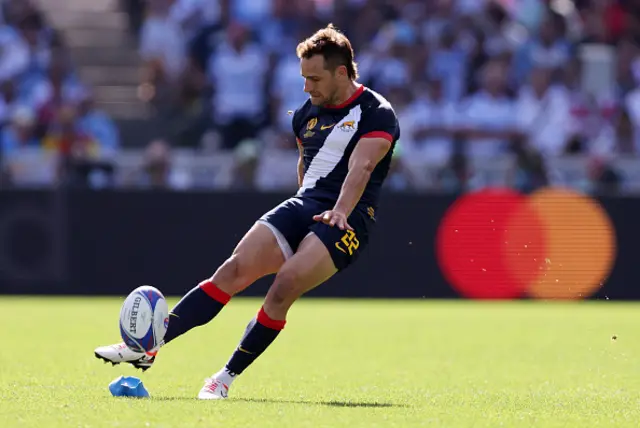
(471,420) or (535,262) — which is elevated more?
(471,420)

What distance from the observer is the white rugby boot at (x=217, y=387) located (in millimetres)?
6785

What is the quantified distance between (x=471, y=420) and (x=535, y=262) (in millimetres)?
10451

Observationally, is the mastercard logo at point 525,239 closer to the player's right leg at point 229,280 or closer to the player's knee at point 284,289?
the player's right leg at point 229,280

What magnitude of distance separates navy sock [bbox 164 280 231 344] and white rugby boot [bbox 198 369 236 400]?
335 millimetres

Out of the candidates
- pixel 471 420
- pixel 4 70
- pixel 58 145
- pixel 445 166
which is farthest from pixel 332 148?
pixel 4 70

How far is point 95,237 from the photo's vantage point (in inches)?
636

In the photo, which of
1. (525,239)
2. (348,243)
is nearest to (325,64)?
(348,243)

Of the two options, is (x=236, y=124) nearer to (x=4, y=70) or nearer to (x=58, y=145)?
(x=58, y=145)

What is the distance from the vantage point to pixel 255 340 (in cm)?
693

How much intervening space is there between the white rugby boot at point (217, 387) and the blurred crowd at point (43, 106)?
9.69 metres

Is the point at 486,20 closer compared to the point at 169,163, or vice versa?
the point at 169,163

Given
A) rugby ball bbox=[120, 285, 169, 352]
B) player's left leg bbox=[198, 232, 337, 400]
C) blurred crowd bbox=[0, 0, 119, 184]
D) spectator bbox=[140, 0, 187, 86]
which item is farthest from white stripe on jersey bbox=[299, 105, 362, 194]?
spectator bbox=[140, 0, 187, 86]

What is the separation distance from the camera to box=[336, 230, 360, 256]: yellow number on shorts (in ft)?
23.1

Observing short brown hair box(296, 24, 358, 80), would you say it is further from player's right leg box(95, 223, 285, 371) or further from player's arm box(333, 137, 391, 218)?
player's right leg box(95, 223, 285, 371)
